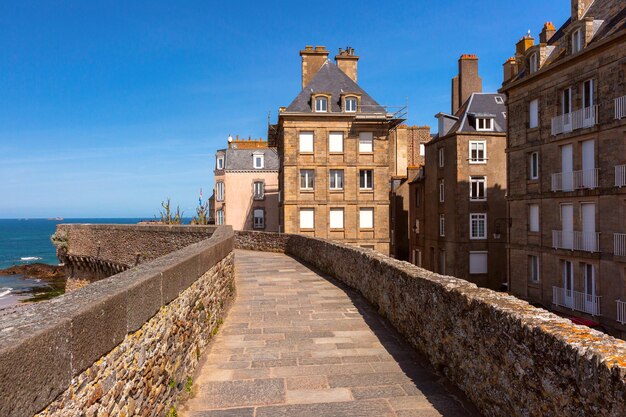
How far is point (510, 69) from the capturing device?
31.2 m

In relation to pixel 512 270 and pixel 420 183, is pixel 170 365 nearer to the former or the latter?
pixel 512 270

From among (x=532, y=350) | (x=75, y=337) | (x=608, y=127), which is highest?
(x=608, y=127)

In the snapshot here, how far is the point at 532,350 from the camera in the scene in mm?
4457

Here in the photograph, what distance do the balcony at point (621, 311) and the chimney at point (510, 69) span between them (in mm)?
14817

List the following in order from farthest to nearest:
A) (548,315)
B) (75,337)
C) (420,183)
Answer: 1. (420,183)
2. (548,315)
3. (75,337)

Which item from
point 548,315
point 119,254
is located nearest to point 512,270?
point 119,254

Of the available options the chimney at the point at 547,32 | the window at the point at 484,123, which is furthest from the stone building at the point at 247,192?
the chimney at the point at 547,32

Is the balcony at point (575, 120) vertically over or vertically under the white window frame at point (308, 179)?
over

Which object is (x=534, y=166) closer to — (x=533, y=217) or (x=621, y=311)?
(x=533, y=217)

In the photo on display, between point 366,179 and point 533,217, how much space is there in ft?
42.6

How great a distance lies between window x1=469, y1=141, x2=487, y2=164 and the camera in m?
34.4

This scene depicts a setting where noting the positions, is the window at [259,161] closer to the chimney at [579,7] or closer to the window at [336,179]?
the window at [336,179]

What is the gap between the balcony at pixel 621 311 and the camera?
2083 cm

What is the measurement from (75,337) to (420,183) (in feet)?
129
